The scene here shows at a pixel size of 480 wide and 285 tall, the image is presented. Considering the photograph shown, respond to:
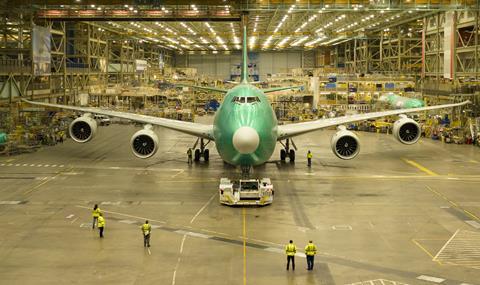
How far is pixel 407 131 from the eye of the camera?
140ft

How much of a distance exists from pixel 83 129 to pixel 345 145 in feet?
59.5

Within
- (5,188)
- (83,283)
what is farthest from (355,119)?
(83,283)

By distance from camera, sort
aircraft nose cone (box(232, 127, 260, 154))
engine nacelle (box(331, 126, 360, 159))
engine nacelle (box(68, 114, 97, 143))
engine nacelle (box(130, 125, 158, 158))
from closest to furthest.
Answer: aircraft nose cone (box(232, 127, 260, 154))
engine nacelle (box(331, 126, 360, 159))
engine nacelle (box(130, 125, 158, 158))
engine nacelle (box(68, 114, 97, 143))

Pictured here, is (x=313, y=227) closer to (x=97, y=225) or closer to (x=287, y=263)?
(x=287, y=263)

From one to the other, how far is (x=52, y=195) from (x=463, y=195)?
21394 mm

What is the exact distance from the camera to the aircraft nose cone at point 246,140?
29.5m

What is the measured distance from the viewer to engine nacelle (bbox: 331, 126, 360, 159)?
37.9m

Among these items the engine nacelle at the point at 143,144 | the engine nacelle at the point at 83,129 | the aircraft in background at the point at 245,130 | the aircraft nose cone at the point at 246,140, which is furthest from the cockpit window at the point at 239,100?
the engine nacelle at the point at 83,129

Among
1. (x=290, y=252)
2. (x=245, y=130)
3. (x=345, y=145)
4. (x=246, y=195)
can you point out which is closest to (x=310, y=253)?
(x=290, y=252)

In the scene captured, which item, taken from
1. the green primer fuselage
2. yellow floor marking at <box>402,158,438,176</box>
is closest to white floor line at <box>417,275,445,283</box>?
A: the green primer fuselage

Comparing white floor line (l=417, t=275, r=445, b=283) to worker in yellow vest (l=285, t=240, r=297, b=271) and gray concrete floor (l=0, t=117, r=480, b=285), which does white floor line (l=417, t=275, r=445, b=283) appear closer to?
gray concrete floor (l=0, t=117, r=480, b=285)

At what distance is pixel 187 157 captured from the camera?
47250 mm

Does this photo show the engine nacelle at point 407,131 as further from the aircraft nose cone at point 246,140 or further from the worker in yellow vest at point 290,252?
the worker in yellow vest at point 290,252

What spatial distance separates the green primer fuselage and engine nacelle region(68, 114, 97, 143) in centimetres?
1312
